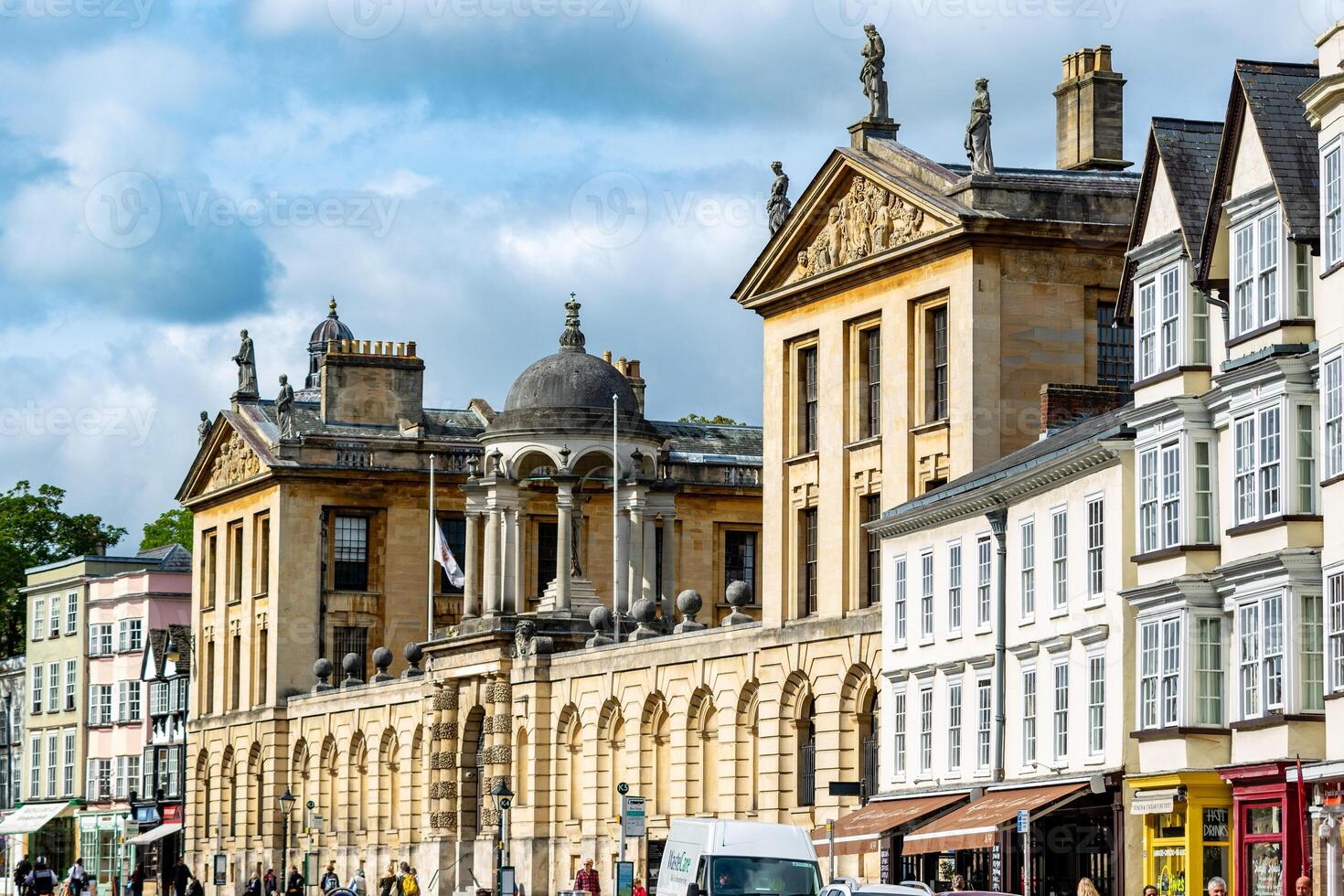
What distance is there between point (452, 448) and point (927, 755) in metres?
49.0

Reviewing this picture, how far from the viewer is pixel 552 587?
82.4 metres

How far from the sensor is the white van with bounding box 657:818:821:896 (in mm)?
44312

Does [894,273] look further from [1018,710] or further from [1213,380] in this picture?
[1213,380]

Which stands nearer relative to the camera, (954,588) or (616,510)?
(954,588)

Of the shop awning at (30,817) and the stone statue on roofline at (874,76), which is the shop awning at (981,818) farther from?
the shop awning at (30,817)

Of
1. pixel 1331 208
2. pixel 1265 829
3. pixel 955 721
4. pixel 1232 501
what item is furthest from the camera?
pixel 955 721

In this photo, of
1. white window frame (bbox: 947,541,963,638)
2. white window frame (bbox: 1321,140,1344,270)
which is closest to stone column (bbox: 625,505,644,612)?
white window frame (bbox: 947,541,963,638)

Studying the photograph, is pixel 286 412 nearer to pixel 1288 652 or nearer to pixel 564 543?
pixel 564 543

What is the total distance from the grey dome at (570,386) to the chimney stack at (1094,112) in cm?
1975

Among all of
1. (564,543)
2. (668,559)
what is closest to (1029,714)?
(564,543)

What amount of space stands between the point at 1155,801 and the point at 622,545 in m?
37.7

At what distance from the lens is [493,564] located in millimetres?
82062

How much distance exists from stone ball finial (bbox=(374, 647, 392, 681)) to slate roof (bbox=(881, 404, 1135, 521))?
3389 centimetres

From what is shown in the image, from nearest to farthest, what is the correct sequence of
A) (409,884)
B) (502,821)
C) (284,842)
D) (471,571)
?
Answer: (502,821)
(409,884)
(471,571)
(284,842)
